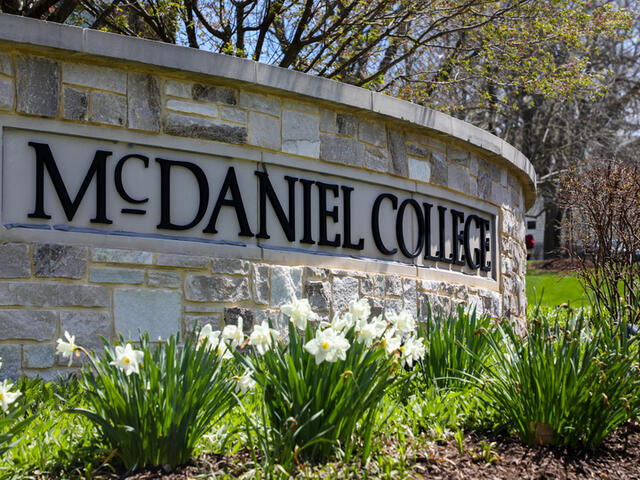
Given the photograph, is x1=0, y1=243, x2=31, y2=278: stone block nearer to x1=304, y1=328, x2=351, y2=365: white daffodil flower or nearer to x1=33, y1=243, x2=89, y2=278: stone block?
x1=33, y1=243, x2=89, y2=278: stone block

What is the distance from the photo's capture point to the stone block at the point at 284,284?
5.64 metres

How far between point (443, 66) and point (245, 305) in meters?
8.69

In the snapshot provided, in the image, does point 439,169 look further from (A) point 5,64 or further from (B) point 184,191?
(A) point 5,64

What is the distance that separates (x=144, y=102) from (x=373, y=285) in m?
2.38

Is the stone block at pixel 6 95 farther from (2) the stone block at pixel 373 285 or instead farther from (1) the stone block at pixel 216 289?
(2) the stone block at pixel 373 285

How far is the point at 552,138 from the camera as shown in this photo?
22.7 m

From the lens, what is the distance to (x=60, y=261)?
4875 millimetres

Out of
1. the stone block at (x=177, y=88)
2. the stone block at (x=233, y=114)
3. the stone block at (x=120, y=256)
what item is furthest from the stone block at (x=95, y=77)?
the stone block at (x=120, y=256)

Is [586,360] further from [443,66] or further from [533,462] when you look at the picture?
[443,66]

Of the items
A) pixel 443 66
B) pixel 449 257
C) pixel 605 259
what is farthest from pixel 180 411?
pixel 443 66

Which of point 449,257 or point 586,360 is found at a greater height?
point 449,257

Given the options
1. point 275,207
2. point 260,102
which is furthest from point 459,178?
point 260,102

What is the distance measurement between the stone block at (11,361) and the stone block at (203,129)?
176 cm

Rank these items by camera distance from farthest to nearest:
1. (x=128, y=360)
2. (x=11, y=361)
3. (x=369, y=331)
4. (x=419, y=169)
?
(x=419, y=169) → (x=11, y=361) → (x=369, y=331) → (x=128, y=360)
